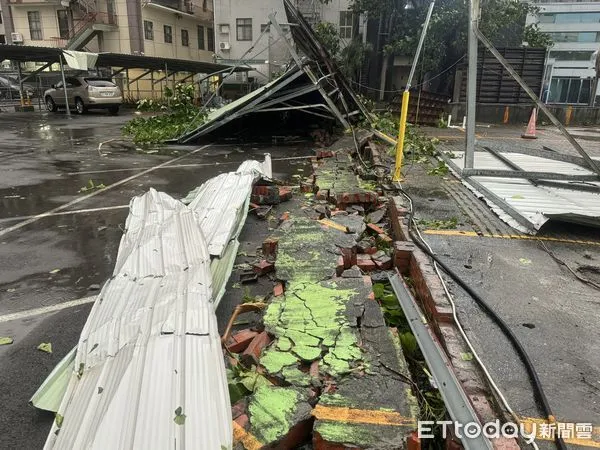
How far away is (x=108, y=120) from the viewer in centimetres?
2023

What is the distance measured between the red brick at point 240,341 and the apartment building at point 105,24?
3348 centimetres

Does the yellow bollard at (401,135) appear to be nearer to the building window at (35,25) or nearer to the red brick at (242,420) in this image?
the red brick at (242,420)

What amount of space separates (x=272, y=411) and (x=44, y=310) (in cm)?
272

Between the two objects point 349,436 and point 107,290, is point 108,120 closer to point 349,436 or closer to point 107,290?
point 107,290

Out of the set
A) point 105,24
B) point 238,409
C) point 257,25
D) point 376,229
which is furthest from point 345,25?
point 238,409

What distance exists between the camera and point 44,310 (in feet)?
12.6

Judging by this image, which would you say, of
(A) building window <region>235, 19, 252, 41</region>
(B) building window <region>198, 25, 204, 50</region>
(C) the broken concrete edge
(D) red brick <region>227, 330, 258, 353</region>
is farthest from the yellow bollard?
(B) building window <region>198, 25, 204, 50</region>

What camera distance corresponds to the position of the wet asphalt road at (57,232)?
3.01 metres

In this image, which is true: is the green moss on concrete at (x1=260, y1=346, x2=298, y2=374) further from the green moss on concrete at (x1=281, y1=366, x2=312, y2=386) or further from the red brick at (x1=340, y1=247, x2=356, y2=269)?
the red brick at (x1=340, y1=247, x2=356, y2=269)

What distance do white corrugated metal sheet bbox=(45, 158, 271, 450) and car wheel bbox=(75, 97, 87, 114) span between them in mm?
21442

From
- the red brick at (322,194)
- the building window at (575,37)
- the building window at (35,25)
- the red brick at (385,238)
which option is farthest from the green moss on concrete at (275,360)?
the building window at (575,37)

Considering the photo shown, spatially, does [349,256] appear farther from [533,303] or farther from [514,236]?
[514,236]

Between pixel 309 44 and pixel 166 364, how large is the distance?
12.3 meters

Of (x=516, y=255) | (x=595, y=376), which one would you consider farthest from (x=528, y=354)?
(x=516, y=255)
